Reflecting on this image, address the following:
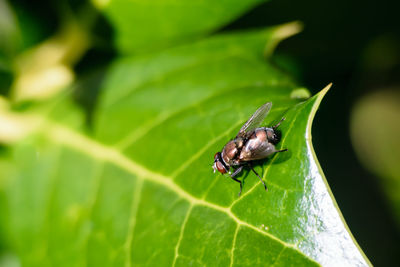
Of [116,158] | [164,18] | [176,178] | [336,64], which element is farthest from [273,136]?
[336,64]

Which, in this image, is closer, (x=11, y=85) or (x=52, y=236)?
(x=52, y=236)

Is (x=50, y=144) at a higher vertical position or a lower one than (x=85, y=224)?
higher

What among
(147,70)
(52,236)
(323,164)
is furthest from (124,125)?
(323,164)

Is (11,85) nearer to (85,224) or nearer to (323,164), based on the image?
(85,224)

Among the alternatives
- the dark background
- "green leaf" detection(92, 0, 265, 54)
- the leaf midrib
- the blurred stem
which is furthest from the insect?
the blurred stem

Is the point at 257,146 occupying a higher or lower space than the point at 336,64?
higher

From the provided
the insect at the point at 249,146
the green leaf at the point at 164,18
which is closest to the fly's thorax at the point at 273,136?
the insect at the point at 249,146

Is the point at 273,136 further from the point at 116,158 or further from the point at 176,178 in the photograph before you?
the point at 116,158

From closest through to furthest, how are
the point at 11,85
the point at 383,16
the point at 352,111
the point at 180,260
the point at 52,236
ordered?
the point at 180,260 → the point at 52,236 → the point at 11,85 → the point at 383,16 → the point at 352,111
